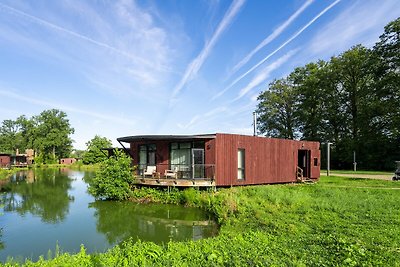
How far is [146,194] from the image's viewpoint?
16.9 m

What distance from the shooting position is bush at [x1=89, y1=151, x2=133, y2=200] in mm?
17125

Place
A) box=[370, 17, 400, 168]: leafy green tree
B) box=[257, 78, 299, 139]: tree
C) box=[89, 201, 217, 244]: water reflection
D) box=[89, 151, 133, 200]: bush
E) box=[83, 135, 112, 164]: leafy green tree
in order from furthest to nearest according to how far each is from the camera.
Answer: box=[83, 135, 112, 164]: leafy green tree → box=[257, 78, 299, 139]: tree → box=[370, 17, 400, 168]: leafy green tree → box=[89, 151, 133, 200]: bush → box=[89, 201, 217, 244]: water reflection

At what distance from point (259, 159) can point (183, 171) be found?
5248 millimetres

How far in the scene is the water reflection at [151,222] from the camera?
34.1 feet

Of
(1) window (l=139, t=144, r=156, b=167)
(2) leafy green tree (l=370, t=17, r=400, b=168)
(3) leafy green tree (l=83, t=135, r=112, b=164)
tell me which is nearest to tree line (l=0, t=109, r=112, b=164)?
(3) leafy green tree (l=83, t=135, r=112, b=164)

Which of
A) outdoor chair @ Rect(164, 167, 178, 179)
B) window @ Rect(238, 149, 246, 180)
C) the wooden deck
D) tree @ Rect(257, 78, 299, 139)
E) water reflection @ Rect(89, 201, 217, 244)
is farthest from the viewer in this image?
tree @ Rect(257, 78, 299, 139)

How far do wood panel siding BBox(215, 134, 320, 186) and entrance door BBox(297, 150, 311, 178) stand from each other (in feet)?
0.84

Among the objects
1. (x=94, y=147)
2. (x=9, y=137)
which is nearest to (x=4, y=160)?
(x=94, y=147)

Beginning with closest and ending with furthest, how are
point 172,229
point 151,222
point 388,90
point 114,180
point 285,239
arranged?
point 285,239 < point 172,229 < point 151,222 < point 114,180 < point 388,90

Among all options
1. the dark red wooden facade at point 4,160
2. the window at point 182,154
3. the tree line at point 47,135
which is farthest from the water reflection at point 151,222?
the tree line at point 47,135

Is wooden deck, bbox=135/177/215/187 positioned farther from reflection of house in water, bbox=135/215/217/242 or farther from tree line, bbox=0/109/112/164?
tree line, bbox=0/109/112/164

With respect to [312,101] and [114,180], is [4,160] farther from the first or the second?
[312,101]

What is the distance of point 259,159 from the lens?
19.2m

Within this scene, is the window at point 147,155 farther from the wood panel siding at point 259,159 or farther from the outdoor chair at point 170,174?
the wood panel siding at point 259,159
